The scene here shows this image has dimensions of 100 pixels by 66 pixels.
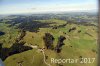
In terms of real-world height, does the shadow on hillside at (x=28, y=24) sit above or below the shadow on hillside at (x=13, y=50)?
above

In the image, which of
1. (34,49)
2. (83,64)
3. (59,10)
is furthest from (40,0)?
(83,64)

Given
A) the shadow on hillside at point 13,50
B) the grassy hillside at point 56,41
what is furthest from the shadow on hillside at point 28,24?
the shadow on hillside at point 13,50

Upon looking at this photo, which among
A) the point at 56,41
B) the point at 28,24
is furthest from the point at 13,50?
the point at 56,41

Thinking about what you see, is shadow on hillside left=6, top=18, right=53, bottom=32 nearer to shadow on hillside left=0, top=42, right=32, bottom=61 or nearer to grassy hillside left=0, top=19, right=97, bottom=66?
grassy hillside left=0, top=19, right=97, bottom=66

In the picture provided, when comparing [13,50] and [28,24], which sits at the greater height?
[28,24]

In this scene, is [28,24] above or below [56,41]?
above

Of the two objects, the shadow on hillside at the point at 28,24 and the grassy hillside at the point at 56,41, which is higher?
the shadow on hillside at the point at 28,24

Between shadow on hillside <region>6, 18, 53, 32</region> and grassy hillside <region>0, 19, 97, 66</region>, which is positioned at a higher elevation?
shadow on hillside <region>6, 18, 53, 32</region>

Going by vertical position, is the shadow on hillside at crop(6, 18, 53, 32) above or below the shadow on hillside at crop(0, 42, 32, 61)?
above

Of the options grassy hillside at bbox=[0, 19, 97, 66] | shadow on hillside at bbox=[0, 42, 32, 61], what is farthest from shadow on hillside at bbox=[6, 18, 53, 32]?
shadow on hillside at bbox=[0, 42, 32, 61]

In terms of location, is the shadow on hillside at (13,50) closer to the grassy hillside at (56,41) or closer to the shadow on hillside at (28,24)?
the grassy hillside at (56,41)

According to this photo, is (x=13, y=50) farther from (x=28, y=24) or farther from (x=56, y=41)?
Answer: (x=56, y=41)
